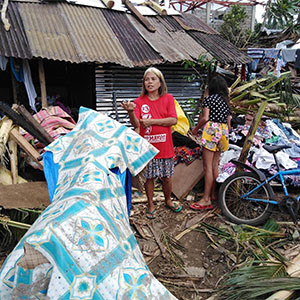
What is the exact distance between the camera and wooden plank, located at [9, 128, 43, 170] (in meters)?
4.58

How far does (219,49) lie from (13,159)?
18.9 feet

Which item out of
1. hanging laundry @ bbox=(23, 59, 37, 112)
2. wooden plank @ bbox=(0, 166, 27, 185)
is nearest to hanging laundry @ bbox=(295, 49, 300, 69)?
hanging laundry @ bbox=(23, 59, 37, 112)

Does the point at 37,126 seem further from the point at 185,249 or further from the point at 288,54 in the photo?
the point at 288,54

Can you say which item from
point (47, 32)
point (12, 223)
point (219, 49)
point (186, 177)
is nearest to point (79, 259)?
point (12, 223)

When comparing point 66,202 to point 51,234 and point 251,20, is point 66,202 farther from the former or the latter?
point 251,20

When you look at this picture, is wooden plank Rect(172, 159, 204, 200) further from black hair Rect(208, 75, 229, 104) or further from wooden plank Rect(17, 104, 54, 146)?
wooden plank Rect(17, 104, 54, 146)

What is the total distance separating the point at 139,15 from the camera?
7.87m

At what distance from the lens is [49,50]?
6.05 metres

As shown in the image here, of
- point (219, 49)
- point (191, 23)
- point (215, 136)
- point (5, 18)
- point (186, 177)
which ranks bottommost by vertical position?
point (186, 177)

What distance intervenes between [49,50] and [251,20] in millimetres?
18743

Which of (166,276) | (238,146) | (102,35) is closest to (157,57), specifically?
(102,35)

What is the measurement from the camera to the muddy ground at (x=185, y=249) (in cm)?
314

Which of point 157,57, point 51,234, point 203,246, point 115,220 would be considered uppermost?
point 157,57

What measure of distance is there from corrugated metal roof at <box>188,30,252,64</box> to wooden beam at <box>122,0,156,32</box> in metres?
1.19
